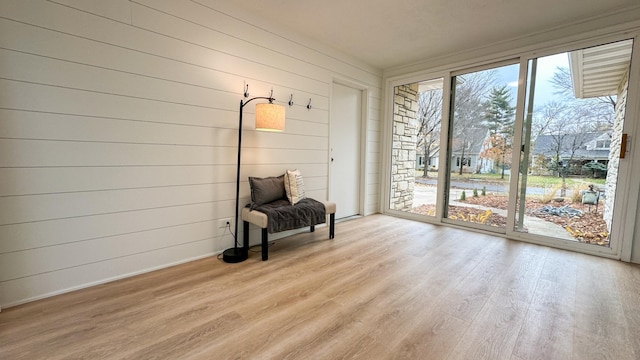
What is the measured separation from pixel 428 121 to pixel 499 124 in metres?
0.98

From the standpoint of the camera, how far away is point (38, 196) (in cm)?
189

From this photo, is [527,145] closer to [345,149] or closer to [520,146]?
[520,146]

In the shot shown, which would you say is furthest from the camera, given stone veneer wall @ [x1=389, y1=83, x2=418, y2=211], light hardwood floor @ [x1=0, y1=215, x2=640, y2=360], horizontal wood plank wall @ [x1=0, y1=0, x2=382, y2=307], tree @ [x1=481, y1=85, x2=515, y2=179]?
stone veneer wall @ [x1=389, y1=83, x2=418, y2=211]

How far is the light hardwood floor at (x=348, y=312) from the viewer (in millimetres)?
1486

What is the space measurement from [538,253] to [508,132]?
1536 mm

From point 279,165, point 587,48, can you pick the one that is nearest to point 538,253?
point 587,48

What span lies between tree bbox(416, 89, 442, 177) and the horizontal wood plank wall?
2.41 m

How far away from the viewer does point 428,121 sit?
169 inches

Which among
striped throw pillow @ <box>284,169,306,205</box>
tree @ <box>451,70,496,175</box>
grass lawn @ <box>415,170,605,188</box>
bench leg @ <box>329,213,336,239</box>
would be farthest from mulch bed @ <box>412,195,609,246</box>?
striped throw pillow @ <box>284,169,306,205</box>

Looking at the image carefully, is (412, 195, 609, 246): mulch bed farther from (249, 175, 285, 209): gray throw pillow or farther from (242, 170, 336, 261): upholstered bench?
(249, 175, 285, 209): gray throw pillow

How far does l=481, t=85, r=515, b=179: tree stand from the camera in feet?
11.6

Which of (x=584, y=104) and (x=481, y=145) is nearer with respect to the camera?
(x=584, y=104)

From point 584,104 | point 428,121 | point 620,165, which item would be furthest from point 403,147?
point 620,165

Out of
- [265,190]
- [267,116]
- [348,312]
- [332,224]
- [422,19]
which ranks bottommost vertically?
[348,312]
